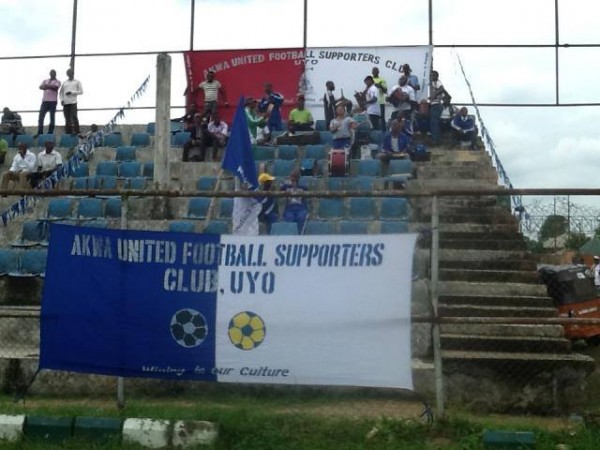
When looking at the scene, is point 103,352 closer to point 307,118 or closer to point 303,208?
point 303,208

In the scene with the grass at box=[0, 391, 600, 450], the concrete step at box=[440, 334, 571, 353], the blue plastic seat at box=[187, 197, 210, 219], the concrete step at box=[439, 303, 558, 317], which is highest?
the blue plastic seat at box=[187, 197, 210, 219]

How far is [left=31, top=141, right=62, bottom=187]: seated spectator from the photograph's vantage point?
1670 centimetres

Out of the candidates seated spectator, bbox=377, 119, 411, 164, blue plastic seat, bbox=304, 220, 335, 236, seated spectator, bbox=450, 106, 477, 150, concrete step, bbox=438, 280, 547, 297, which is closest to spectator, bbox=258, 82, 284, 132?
seated spectator, bbox=377, 119, 411, 164

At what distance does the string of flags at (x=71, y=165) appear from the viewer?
1447cm

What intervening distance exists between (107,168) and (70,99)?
3.27 m

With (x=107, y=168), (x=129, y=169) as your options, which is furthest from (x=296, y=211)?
(x=107, y=168)

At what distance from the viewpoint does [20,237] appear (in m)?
14.1

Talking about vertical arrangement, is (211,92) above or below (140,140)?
above

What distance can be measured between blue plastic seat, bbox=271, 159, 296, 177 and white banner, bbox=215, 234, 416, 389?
836 centimetres

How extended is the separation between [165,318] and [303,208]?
510 cm

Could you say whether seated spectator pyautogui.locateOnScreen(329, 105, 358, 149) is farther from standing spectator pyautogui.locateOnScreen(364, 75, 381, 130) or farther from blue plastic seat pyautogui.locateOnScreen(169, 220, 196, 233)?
blue plastic seat pyautogui.locateOnScreen(169, 220, 196, 233)

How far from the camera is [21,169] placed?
16.8 metres

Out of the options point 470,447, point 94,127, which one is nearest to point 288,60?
point 94,127

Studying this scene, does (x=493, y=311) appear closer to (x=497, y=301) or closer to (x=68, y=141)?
(x=497, y=301)
